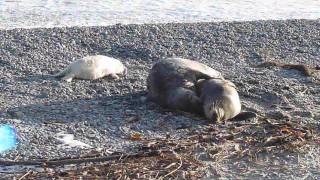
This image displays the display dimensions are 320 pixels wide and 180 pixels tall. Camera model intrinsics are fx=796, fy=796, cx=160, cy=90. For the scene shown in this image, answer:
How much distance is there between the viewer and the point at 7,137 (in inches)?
273

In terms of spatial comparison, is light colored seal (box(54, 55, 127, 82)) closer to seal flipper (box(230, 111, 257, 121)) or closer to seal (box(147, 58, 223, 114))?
seal (box(147, 58, 223, 114))

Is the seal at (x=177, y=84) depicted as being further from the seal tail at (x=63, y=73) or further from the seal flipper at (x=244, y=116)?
the seal tail at (x=63, y=73)

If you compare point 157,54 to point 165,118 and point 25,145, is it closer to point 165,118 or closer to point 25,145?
point 165,118

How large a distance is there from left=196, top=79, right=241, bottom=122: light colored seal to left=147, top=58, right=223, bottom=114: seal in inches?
4.5

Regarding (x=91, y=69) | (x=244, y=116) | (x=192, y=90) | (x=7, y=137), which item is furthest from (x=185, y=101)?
(x=7, y=137)

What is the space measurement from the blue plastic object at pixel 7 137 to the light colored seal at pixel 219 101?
185 centimetres

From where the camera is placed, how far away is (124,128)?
728 centimetres

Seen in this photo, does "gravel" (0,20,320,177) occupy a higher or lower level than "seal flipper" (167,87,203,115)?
lower

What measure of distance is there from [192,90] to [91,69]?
149 centimetres

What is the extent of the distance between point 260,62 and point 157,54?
4.39 feet

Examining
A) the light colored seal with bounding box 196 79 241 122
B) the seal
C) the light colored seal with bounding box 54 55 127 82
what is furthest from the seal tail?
the light colored seal with bounding box 196 79 241 122

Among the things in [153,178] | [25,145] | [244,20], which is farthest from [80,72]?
[244,20]

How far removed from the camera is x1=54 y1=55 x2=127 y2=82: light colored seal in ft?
29.5

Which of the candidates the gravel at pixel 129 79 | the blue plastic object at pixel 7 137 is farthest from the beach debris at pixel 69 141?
the blue plastic object at pixel 7 137
